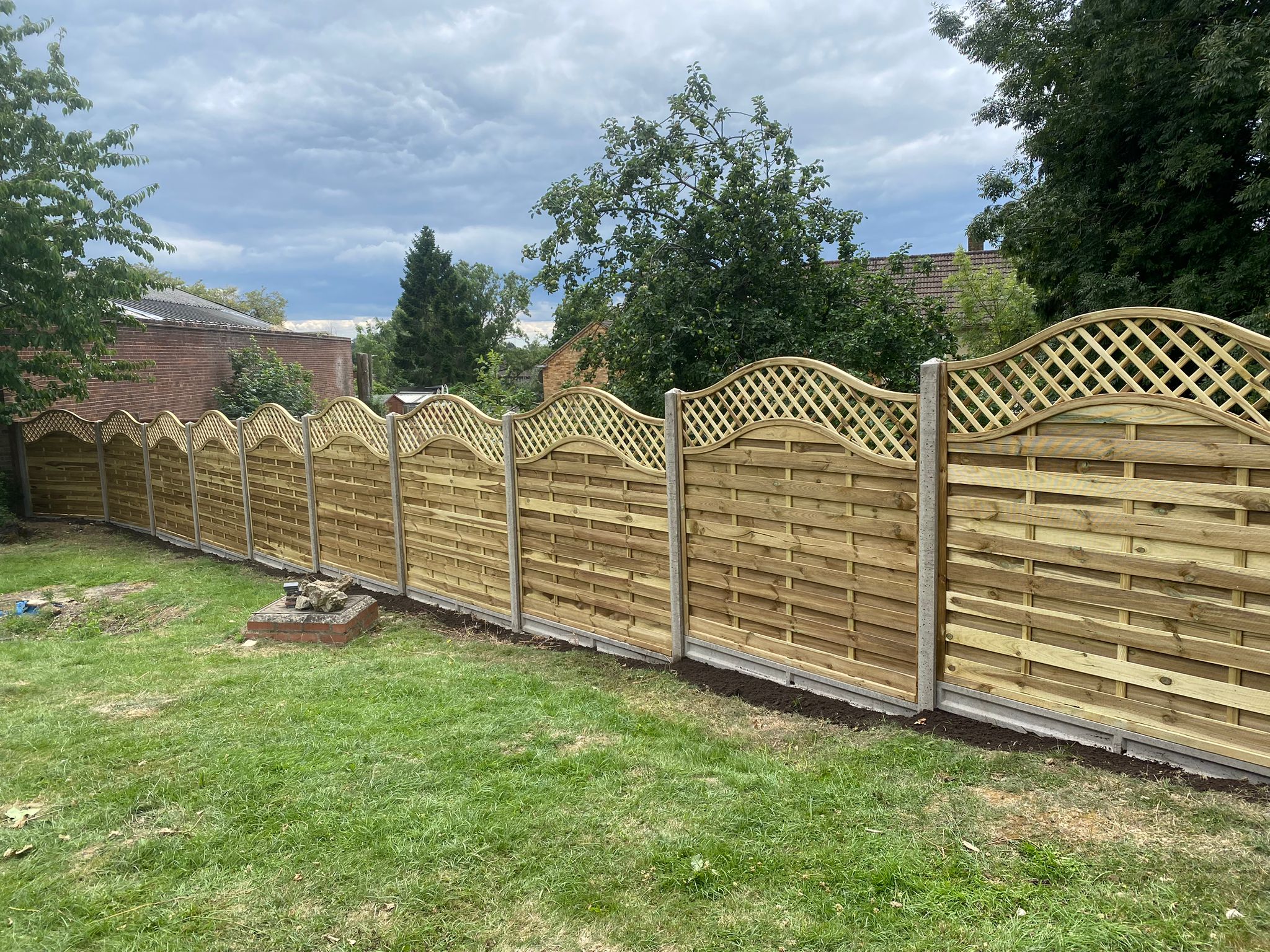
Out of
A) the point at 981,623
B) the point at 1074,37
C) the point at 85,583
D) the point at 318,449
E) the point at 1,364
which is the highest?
the point at 1074,37

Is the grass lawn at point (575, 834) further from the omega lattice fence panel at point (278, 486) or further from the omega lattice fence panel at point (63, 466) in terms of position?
the omega lattice fence panel at point (63, 466)

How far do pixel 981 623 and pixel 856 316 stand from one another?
7027mm

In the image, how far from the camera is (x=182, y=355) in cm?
1989

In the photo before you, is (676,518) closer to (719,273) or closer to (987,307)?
(719,273)

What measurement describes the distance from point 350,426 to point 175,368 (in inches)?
562

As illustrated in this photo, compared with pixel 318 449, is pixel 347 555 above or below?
below

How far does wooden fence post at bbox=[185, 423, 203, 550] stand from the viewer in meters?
10.8

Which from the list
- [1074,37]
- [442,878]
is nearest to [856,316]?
[1074,37]

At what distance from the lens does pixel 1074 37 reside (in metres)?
10.2

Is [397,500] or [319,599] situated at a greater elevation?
[397,500]

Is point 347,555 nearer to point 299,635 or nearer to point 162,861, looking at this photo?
point 299,635

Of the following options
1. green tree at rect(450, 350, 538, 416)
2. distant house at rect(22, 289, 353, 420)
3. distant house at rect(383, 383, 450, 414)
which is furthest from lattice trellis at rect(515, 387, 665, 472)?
distant house at rect(383, 383, 450, 414)

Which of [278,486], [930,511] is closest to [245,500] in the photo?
[278,486]

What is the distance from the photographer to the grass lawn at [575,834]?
100 inches
